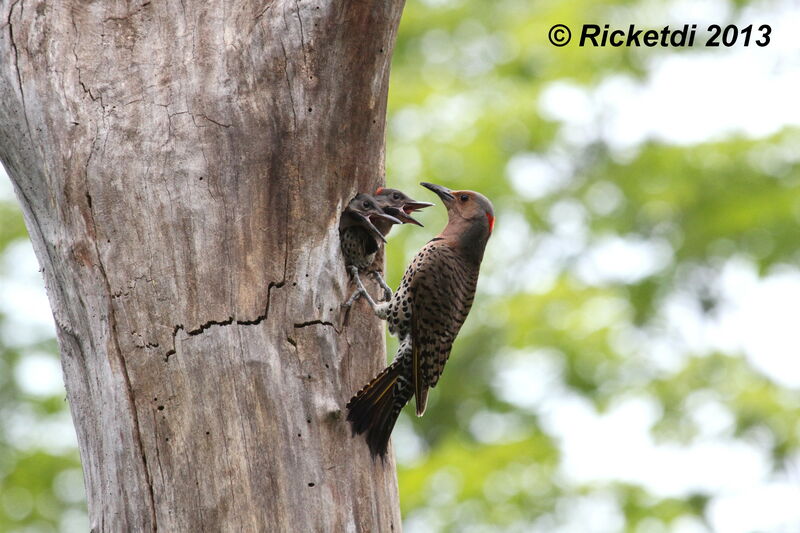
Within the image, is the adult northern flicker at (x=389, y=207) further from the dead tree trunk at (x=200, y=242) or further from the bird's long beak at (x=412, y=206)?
the dead tree trunk at (x=200, y=242)

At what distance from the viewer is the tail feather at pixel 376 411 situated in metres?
3.45

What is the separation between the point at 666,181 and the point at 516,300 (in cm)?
213

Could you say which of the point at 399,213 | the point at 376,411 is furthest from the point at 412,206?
the point at 376,411

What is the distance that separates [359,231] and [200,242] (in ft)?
2.82

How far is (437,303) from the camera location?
4586 mm

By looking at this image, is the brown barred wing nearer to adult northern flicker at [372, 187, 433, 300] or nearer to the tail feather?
adult northern flicker at [372, 187, 433, 300]

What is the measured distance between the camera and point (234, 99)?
3.44 meters

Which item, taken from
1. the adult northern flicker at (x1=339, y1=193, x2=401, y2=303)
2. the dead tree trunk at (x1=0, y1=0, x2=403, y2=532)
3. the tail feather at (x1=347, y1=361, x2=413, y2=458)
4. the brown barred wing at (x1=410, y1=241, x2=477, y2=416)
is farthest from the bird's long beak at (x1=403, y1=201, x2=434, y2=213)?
the tail feather at (x1=347, y1=361, x2=413, y2=458)

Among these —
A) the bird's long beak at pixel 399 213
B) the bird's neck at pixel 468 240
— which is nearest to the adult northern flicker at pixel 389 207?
the bird's long beak at pixel 399 213

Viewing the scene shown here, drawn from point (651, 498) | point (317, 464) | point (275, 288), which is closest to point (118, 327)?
point (275, 288)

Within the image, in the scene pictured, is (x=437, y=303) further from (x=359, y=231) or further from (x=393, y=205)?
(x=359, y=231)

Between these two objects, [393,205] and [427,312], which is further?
[427,312]

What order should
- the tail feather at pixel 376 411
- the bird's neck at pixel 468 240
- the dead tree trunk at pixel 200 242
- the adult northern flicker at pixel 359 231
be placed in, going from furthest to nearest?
the bird's neck at pixel 468 240 < the adult northern flicker at pixel 359 231 < the tail feather at pixel 376 411 < the dead tree trunk at pixel 200 242

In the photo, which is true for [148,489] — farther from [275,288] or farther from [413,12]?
[413,12]
